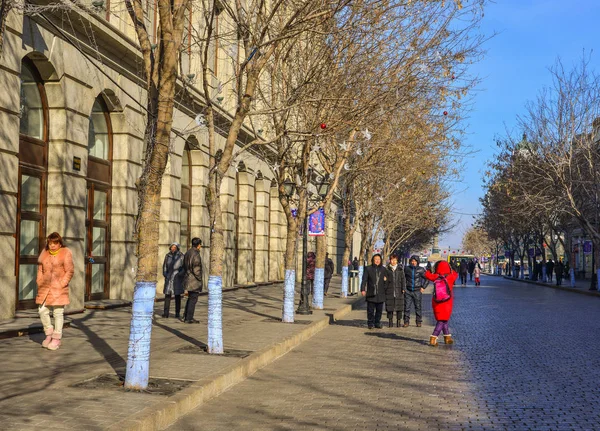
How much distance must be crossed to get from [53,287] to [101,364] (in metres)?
1.87

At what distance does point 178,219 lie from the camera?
24.7m

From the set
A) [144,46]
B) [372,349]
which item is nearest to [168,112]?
[144,46]

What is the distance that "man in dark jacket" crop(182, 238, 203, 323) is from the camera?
15.9 m

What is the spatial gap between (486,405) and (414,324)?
1120 centimetres

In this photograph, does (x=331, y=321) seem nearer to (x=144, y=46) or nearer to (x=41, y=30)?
(x=41, y=30)

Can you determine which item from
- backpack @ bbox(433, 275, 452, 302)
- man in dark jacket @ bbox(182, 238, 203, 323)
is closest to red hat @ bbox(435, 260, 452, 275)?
backpack @ bbox(433, 275, 452, 302)

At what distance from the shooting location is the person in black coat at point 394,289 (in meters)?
18.0

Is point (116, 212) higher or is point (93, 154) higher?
point (93, 154)

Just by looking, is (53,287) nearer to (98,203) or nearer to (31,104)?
(31,104)

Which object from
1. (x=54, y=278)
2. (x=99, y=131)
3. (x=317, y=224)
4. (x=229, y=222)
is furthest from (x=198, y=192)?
(x=54, y=278)

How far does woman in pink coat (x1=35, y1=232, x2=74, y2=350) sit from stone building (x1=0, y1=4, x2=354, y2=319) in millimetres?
2770

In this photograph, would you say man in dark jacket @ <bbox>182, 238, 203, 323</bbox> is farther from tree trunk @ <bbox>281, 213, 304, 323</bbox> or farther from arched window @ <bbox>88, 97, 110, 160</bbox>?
arched window @ <bbox>88, 97, 110, 160</bbox>

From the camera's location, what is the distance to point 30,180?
16.4 m

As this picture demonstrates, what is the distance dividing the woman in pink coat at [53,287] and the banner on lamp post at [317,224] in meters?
13.0
